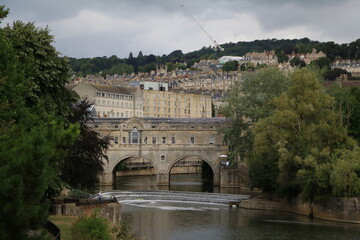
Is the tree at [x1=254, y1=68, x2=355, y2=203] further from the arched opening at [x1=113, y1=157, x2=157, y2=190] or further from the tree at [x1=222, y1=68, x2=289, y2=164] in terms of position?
the arched opening at [x1=113, y1=157, x2=157, y2=190]

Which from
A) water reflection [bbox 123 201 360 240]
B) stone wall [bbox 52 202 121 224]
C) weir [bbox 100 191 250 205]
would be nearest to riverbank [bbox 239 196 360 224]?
water reflection [bbox 123 201 360 240]

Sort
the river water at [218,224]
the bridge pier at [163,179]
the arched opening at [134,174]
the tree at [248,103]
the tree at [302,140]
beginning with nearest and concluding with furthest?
1. the river water at [218,224]
2. the tree at [302,140]
3. the tree at [248,103]
4. the bridge pier at [163,179]
5. the arched opening at [134,174]

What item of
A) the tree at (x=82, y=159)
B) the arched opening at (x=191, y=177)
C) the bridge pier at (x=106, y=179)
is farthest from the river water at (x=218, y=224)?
the bridge pier at (x=106, y=179)

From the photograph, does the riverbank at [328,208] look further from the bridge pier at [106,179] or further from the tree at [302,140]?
the bridge pier at [106,179]

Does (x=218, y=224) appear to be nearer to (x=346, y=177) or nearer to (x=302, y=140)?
(x=346, y=177)

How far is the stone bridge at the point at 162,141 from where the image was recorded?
2753 inches

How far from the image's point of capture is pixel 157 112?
129625mm

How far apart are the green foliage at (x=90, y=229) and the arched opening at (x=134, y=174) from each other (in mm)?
40155

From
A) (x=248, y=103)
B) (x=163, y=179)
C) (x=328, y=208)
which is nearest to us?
(x=328, y=208)

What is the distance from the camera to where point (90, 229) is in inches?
1040

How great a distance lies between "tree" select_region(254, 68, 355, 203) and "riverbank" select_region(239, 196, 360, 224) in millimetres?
697

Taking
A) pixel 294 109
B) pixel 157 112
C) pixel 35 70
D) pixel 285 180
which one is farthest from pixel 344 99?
pixel 157 112

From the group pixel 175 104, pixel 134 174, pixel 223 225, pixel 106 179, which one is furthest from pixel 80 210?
pixel 175 104

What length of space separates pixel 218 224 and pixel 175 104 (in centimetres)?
9258
